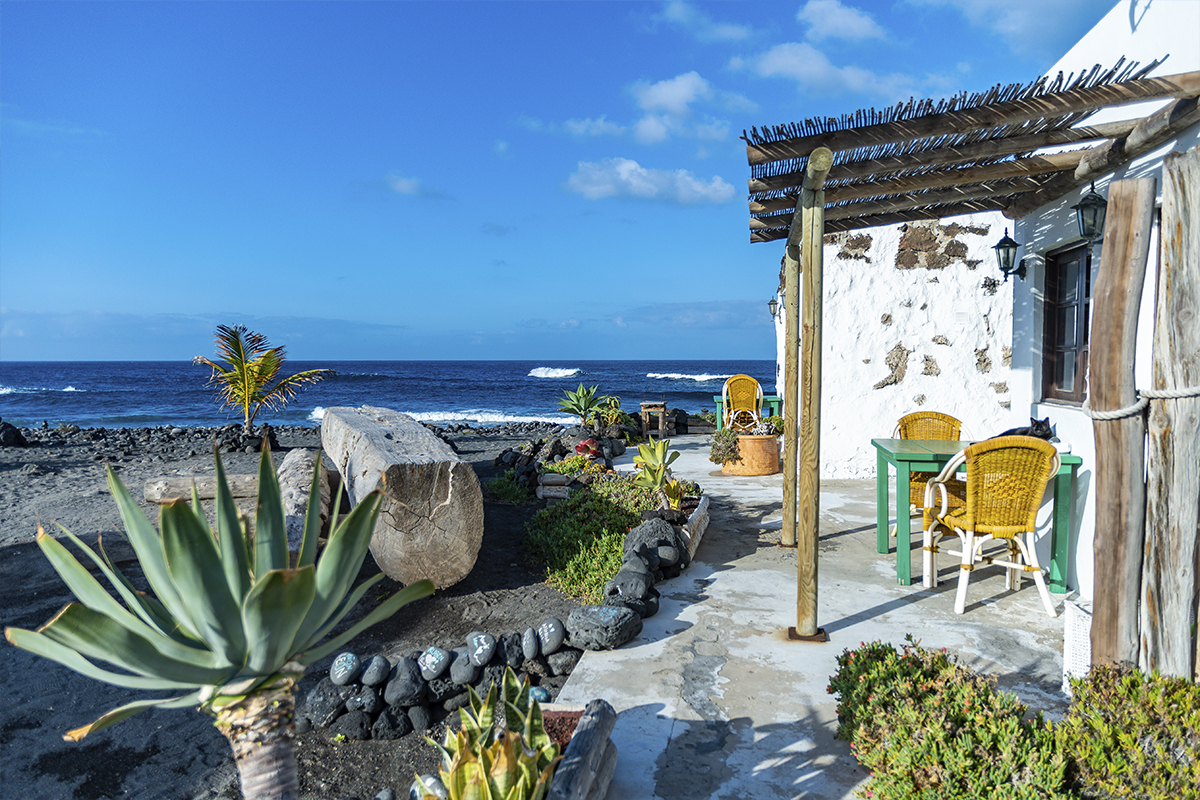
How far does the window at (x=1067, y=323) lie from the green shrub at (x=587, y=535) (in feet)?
10.2

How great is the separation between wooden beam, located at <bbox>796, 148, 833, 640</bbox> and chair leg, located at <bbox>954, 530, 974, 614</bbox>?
0.93 metres

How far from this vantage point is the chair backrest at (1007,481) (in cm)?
375

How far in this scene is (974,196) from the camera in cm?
455

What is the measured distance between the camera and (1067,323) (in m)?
4.71

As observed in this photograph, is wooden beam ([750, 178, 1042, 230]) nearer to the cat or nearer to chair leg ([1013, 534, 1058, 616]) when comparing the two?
the cat

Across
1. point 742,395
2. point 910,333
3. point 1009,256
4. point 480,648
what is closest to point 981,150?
point 1009,256

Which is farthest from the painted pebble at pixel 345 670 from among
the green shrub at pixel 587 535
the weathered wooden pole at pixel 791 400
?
the weathered wooden pole at pixel 791 400

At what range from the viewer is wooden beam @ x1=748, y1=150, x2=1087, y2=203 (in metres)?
3.87

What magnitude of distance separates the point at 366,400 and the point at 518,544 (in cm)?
3021

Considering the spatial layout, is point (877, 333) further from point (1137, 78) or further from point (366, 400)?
point (366, 400)

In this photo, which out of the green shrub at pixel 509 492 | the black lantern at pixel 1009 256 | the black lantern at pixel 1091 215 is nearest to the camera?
the black lantern at pixel 1091 215

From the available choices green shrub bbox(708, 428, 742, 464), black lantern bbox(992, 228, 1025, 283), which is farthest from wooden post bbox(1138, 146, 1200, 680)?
green shrub bbox(708, 428, 742, 464)

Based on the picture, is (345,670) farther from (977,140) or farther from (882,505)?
(977,140)

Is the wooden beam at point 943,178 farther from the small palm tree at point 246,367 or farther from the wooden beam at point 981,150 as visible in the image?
the small palm tree at point 246,367
